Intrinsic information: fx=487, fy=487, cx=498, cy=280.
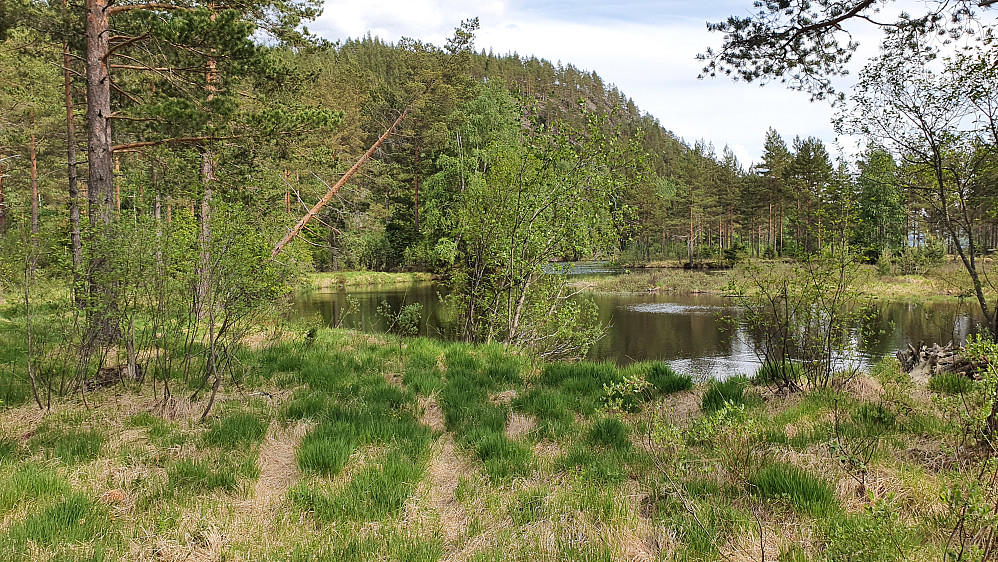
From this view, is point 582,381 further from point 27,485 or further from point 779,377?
point 27,485

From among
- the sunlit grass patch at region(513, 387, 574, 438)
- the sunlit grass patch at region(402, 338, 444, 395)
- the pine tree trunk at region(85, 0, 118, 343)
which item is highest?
the pine tree trunk at region(85, 0, 118, 343)

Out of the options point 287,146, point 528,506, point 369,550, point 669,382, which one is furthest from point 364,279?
point 369,550

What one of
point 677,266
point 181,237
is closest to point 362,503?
point 181,237

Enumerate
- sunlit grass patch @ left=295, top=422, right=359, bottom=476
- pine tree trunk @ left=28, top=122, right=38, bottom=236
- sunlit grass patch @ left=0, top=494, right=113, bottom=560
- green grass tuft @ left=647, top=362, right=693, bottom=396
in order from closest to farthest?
sunlit grass patch @ left=0, top=494, right=113, bottom=560 < sunlit grass patch @ left=295, top=422, right=359, bottom=476 < green grass tuft @ left=647, top=362, right=693, bottom=396 < pine tree trunk @ left=28, top=122, right=38, bottom=236

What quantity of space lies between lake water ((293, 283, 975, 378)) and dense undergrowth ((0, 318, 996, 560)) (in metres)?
2.28

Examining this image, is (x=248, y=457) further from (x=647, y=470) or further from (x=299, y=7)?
(x=299, y=7)

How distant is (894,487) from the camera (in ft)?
10.5

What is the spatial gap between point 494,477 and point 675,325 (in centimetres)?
1781

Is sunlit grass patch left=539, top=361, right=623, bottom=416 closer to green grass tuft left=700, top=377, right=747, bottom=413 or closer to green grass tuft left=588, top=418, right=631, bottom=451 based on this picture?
green grass tuft left=588, top=418, right=631, bottom=451

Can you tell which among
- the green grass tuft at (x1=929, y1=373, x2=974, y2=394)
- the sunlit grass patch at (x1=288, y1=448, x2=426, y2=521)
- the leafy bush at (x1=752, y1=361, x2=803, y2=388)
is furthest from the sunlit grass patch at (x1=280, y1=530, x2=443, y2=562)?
the green grass tuft at (x1=929, y1=373, x2=974, y2=394)

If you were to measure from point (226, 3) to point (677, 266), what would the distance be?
1899 inches

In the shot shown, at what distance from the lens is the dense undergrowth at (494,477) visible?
8.98ft

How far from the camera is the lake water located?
13047 millimetres

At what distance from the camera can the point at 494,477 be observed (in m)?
3.76
